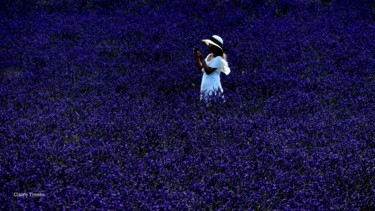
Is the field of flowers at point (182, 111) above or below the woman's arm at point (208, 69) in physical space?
below

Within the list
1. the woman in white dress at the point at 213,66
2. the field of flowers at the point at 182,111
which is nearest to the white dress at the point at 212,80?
the woman in white dress at the point at 213,66

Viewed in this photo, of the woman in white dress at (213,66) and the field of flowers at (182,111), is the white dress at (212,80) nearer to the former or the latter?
the woman in white dress at (213,66)

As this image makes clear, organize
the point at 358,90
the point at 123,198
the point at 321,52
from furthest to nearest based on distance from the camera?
the point at 321,52
the point at 358,90
the point at 123,198

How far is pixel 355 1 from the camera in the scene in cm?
871

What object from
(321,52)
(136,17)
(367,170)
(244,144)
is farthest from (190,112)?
(136,17)

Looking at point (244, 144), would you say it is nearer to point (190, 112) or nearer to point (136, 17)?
point (190, 112)

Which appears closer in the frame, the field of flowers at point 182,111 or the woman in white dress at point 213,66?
the field of flowers at point 182,111

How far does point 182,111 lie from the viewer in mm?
4695

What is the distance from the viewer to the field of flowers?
3454 mm

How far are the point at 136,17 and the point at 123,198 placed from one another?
17.2ft

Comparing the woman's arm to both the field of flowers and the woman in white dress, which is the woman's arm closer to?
the woman in white dress

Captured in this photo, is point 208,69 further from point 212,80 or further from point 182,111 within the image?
point 182,111

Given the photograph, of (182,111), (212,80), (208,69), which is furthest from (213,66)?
(182,111)

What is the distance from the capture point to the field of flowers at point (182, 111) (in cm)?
345
